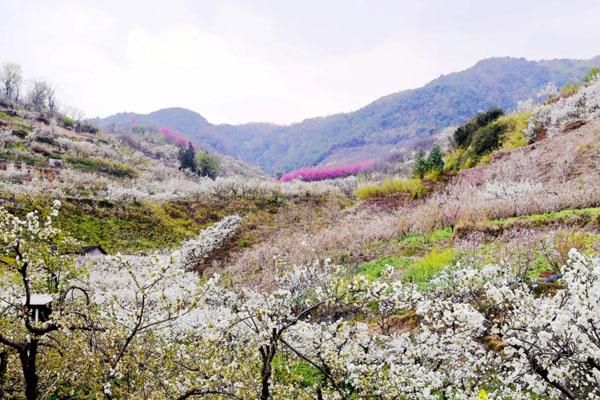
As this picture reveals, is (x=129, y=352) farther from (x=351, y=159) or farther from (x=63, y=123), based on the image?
(x=351, y=159)

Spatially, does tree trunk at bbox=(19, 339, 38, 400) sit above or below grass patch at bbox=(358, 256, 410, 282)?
above

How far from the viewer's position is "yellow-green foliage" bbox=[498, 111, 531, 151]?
86.0ft

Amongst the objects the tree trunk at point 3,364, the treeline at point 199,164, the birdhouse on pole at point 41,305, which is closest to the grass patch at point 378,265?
the birdhouse on pole at point 41,305

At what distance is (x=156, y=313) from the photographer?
5984 mm

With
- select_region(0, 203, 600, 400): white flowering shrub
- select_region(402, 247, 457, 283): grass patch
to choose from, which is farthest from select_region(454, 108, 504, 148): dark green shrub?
select_region(0, 203, 600, 400): white flowering shrub

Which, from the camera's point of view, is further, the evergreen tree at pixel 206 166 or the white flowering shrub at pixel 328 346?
the evergreen tree at pixel 206 166

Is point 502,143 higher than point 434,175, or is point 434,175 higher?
point 502,143

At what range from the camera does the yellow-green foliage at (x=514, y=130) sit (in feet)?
86.0

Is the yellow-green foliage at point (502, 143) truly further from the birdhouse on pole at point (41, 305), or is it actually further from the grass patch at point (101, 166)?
the grass patch at point (101, 166)

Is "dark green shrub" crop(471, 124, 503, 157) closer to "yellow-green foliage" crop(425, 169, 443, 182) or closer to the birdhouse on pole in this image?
"yellow-green foliage" crop(425, 169, 443, 182)

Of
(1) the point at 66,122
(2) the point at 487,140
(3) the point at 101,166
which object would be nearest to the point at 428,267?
(2) the point at 487,140

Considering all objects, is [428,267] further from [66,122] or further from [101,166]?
[66,122]

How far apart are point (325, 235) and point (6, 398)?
12.6 m

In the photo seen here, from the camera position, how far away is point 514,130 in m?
28.3
